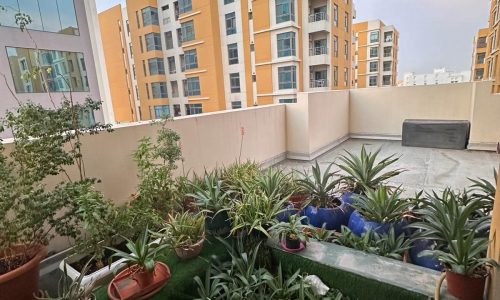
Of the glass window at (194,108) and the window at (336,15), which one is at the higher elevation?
the window at (336,15)

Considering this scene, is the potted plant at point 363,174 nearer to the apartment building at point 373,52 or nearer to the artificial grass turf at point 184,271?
the artificial grass turf at point 184,271

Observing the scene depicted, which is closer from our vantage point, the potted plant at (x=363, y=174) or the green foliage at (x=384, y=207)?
the green foliage at (x=384, y=207)

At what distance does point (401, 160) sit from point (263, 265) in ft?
17.6

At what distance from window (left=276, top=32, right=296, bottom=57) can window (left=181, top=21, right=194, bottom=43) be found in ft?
22.3

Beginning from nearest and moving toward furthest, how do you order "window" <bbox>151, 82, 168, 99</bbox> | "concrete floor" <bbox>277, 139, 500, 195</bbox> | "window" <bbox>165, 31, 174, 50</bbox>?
"concrete floor" <bbox>277, 139, 500, 195</bbox>, "window" <bbox>165, 31, 174, 50</bbox>, "window" <bbox>151, 82, 168, 99</bbox>

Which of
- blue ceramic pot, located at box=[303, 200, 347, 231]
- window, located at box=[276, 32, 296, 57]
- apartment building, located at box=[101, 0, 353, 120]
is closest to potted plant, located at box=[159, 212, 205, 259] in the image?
blue ceramic pot, located at box=[303, 200, 347, 231]

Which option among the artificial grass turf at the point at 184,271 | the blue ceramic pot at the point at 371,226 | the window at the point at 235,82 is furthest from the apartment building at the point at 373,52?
the artificial grass turf at the point at 184,271

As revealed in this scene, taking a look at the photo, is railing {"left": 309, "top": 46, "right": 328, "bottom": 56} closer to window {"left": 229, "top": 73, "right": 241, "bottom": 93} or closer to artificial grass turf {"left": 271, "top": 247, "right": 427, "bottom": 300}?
window {"left": 229, "top": 73, "right": 241, "bottom": 93}

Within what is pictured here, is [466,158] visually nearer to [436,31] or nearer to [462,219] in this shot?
[462,219]

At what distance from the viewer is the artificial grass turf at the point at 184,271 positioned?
184 centimetres

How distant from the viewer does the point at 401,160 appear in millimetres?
6172

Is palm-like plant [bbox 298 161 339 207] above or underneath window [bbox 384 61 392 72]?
underneath

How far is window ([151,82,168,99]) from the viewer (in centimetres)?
2145

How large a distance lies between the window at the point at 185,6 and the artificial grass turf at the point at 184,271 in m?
19.2
